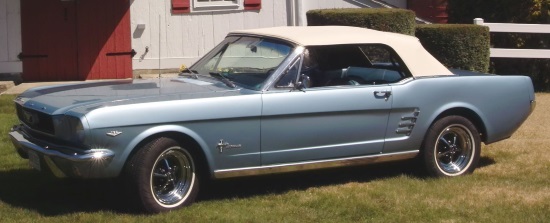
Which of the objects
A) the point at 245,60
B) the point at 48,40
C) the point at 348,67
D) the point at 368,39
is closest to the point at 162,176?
the point at 245,60

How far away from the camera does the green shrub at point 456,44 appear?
1340 centimetres

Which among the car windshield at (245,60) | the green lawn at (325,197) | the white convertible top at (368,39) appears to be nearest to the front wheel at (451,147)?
the green lawn at (325,197)

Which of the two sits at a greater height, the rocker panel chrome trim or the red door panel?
the red door panel

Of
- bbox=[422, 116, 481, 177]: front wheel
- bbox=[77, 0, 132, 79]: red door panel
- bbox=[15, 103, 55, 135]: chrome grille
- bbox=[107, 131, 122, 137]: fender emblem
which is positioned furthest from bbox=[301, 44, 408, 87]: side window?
bbox=[77, 0, 132, 79]: red door panel

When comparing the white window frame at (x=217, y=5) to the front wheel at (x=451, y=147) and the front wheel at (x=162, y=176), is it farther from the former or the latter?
the front wheel at (x=162, y=176)

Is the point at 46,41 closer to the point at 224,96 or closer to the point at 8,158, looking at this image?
the point at 8,158

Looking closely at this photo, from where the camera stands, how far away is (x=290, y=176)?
791 centimetres

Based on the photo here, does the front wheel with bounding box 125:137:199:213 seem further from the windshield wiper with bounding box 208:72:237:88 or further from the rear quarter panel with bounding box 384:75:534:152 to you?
the rear quarter panel with bounding box 384:75:534:152

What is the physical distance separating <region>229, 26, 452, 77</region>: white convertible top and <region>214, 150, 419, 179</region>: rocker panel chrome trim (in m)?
0.72

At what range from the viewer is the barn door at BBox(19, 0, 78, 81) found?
14398 millimetres

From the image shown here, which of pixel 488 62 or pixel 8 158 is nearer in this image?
pixel 8 158

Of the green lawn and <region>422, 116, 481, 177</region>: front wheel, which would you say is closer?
the green lawn

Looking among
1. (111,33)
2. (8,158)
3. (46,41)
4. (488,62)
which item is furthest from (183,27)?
(8,158)

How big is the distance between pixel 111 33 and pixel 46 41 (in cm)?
106
